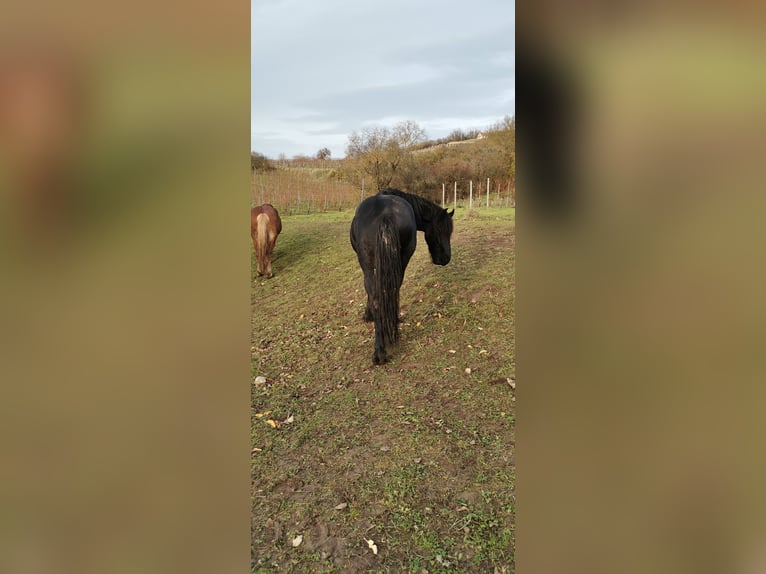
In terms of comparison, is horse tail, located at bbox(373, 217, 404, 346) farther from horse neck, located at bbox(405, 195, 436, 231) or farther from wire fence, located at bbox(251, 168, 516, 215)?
wire fence, located at bbox(251, 168, 516, 215)

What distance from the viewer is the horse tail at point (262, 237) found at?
878 centimetres

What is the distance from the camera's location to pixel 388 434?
346 cm

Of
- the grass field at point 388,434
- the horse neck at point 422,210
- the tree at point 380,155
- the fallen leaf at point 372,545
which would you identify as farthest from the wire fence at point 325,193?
the fallen leaf at point 372,545

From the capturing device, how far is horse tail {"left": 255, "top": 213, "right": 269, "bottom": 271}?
8781mm

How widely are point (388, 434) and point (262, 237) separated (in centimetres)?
640

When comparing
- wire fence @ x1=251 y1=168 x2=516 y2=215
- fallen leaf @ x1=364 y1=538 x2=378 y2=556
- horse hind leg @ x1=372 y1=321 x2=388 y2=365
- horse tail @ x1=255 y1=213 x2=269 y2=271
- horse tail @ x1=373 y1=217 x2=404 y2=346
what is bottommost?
fallen leaf @ x1=364 y1=538 x2=378 y2=556

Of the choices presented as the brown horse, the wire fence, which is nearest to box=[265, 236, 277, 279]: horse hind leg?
the brown horse

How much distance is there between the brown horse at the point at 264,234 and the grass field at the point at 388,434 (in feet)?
5.80

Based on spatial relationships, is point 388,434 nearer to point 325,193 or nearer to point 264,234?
point 264,234

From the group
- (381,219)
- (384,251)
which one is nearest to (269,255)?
(381,219)
